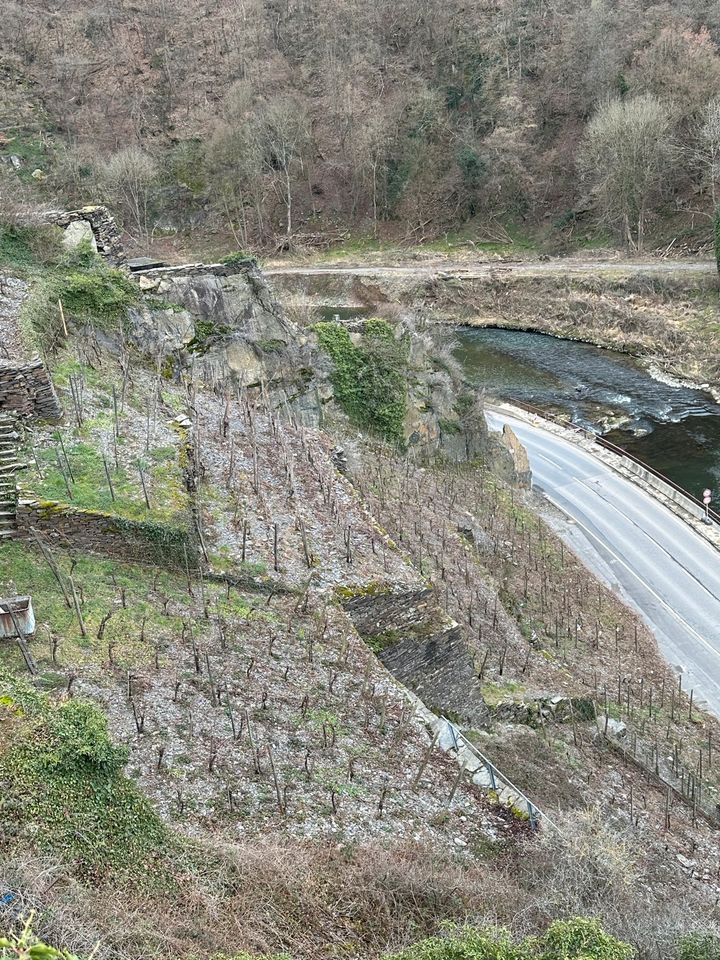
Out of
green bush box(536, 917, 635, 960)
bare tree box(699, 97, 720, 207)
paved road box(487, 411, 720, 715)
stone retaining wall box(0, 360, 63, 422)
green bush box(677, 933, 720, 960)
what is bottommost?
paved road box(487, 411, 720, 715)

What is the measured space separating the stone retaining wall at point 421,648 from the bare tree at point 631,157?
5121 centimetres

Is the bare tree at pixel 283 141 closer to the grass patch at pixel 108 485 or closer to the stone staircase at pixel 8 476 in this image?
the stone staircase at pixel 8 476

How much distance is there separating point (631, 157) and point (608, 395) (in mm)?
22460

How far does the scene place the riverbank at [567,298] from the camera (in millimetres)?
48438

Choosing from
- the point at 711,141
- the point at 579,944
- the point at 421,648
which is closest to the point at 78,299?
the point at 421,648

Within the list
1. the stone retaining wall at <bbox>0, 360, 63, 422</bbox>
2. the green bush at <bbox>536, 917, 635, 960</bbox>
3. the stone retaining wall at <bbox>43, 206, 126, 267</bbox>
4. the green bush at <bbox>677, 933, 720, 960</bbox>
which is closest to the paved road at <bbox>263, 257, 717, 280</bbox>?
the stone retaining wall at <bbox>43, 206, 126, 267</bbox>

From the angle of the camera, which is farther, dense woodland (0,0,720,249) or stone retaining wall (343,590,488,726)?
dense woodland (0,0,720,249)

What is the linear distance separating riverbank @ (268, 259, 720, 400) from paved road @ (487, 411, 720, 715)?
13.3 metres

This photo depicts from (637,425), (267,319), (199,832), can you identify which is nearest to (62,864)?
(199,832)

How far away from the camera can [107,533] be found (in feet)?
47.9

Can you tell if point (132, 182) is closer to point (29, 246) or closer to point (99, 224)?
point (99, 224)

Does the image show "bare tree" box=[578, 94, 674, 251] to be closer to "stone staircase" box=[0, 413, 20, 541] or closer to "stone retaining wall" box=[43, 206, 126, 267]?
"stone retaining wall" box=[43, 206, 126, 267]

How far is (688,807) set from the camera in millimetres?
14766

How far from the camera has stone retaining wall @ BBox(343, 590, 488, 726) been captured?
48.1 ft
